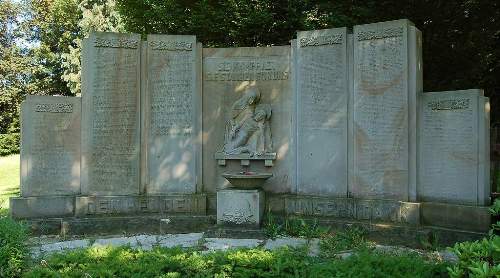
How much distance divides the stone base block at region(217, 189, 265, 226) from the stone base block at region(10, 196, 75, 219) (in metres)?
3.08

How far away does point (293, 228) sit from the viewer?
8.26m

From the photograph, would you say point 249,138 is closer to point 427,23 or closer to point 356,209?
point 356,209

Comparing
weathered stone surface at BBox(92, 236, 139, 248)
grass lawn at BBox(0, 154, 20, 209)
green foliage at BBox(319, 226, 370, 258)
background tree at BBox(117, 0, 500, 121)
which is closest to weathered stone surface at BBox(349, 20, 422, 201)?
green foliage at BBox(319, 226, 370, 258)

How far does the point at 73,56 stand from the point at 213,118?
25025mm

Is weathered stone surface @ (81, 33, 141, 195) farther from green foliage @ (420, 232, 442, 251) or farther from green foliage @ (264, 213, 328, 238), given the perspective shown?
green foliage @ (420, 232, 442, 251)

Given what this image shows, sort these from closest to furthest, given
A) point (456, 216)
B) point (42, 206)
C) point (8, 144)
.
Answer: point (456, 216)
point (42, 206)
point (8, 144)

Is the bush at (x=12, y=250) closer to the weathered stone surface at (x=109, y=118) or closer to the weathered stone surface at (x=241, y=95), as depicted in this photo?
the weathered stone surface at (x=109, y=118)

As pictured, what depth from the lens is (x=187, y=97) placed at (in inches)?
368

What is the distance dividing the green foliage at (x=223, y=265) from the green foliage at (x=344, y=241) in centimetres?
179

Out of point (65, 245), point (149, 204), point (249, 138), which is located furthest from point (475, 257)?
point (149, 204)

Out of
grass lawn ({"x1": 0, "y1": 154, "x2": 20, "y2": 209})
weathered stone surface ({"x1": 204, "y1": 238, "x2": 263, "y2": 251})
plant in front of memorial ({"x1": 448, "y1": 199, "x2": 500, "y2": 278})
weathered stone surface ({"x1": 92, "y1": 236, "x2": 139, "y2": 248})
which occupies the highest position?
plant in front of memorial ({"x1": 448, "y1": 199, "x2": 500, "y2": 278})

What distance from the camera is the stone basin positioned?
329 inches

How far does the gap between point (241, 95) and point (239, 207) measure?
2.55 metres

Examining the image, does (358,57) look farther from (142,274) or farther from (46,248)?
(46,248)
